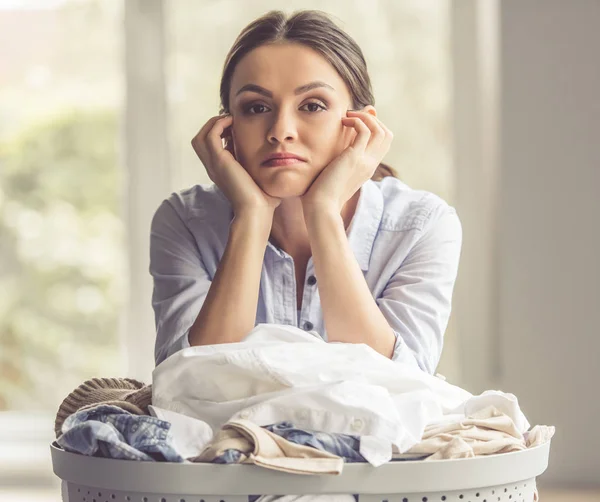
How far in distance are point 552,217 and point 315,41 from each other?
1881 millimetres

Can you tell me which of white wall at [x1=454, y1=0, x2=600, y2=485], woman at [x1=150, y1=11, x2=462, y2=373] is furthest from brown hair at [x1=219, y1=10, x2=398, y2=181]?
white wall at [x1=454, y1=0, x2=600, y2=485]

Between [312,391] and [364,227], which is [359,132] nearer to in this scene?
[364,227]

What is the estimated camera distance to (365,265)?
157 centimetres

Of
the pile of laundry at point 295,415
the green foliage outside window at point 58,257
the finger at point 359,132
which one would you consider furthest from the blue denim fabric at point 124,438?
the green foliage outside window at point 58,257

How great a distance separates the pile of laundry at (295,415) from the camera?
0.94m

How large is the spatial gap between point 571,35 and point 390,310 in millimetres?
2073

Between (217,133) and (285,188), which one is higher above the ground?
(217,133)

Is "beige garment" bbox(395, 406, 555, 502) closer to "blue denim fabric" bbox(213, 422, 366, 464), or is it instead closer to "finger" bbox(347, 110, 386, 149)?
"blue denim fabric" bbox(213, 422, 366, 464)

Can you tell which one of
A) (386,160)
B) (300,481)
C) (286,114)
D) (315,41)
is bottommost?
(300,481)

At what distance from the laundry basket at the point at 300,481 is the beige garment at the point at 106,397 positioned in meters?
0.17

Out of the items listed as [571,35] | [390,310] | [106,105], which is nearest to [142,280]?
[106,105]

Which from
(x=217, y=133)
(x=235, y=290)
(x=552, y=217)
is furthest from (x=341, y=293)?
(x=552, y=217)

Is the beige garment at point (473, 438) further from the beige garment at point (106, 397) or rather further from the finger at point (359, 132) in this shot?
the finger at point (359, 132)

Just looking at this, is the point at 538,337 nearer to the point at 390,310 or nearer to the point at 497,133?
the point at 497,133
